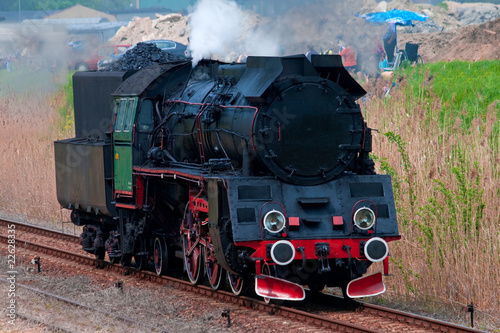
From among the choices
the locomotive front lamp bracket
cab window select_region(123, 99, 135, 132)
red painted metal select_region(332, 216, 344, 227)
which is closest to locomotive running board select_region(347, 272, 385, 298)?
red painted metal select_region(332, 216, 344, 227)

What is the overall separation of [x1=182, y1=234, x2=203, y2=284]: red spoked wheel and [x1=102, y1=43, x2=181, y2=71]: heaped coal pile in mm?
3652

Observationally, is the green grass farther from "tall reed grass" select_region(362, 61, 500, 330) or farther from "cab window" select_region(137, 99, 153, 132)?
→ "cab window" select_region(137, 99, 153, 132)

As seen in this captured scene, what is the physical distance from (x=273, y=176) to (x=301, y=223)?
66 cm

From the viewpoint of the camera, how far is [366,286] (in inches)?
336

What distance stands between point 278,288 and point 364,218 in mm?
1321

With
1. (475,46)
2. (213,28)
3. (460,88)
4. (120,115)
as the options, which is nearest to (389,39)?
(475,46)

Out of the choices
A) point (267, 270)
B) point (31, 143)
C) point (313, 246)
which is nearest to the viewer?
point (313, 246)

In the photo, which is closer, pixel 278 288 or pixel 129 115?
pixel 278 288

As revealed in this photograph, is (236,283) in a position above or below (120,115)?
below

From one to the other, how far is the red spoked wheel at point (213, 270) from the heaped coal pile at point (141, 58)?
4.31m

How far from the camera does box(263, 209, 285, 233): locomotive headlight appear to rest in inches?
324

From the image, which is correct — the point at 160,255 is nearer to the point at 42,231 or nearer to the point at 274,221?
the point at 274,221

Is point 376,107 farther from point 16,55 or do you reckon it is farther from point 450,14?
point 450,14

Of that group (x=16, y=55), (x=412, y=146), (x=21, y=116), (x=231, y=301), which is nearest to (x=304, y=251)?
(x=231, y=301)
